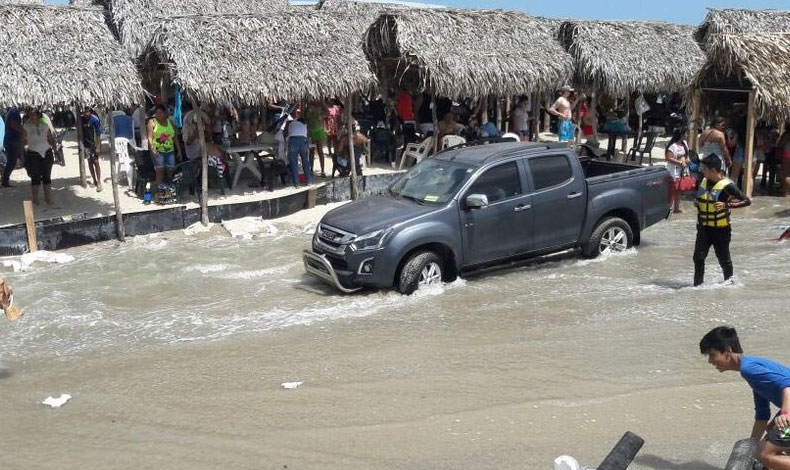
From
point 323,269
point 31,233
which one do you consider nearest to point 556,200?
point 323,269

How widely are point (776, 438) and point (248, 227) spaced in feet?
36.5

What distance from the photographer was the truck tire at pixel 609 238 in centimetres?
1202

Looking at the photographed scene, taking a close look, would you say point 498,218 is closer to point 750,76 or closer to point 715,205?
point 715,205

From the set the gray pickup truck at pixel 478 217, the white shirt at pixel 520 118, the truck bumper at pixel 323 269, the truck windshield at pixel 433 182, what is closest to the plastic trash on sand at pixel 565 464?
the gray pickup truck at pixel 478 217

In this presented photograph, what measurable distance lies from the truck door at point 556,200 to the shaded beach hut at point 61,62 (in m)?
6.96

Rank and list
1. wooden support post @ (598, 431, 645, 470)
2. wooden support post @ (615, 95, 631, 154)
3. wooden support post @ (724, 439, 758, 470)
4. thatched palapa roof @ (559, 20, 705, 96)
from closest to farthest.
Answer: wooden support post @ (724, 439, 758, 470), wooden support post @ (598, 431, 645, 470), thatched palapa roof @ (559, 20, 705, 96), wooden support post @ (615, 95, 631, 154)

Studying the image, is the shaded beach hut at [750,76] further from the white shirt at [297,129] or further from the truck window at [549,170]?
the white shirt at [297,129]

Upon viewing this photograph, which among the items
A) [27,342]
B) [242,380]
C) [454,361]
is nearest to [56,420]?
[242,380]

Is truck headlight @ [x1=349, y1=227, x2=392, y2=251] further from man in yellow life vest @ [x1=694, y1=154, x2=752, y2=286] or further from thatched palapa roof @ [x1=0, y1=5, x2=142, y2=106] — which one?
thatched palapa roof @ [x1=0, y1=5, x2=142, y2=106]

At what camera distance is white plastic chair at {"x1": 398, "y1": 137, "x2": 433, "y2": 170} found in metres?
20.0

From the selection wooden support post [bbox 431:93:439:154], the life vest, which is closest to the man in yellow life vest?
the life vest

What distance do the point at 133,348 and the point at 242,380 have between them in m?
1.76

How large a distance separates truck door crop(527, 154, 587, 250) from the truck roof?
0.18 meters

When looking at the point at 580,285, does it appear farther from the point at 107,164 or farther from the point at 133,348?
the point at 107,164
